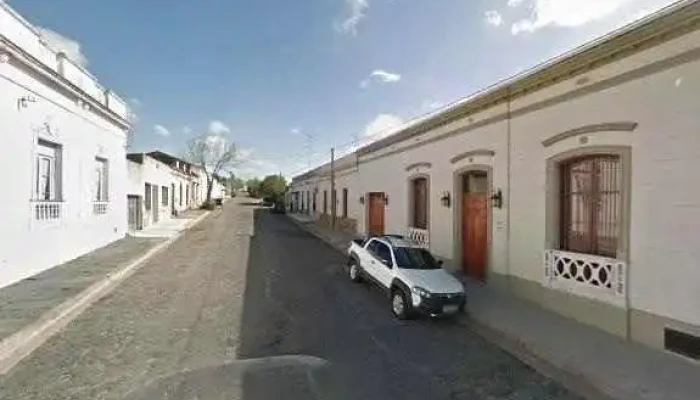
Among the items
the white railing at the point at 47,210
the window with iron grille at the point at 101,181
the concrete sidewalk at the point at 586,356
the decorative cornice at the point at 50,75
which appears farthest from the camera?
the window with iron grille at the point at 101,181

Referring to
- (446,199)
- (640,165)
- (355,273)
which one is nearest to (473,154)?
(446,199)

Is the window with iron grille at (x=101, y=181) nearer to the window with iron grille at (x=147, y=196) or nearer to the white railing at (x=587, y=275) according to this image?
the window with iron grille at (x=147, y=196)

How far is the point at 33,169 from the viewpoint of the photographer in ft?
36.1

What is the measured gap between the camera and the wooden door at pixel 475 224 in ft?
38.6

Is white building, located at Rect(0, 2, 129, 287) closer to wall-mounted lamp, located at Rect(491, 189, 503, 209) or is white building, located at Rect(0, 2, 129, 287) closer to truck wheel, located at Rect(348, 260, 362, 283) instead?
truck wheel, located at Rect(348, 260, 362, 283)

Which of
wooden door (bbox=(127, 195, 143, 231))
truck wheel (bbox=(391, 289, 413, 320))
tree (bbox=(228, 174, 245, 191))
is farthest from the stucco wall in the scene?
tree (bbox=(228, 174, 245, 191))

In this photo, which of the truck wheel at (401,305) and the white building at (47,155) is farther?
the white building at (47,155)

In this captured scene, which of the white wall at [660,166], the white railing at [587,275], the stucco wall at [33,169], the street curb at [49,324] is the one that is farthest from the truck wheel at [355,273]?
the stucco wall at [33,169]

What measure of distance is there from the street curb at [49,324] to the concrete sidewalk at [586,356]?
7258 mm

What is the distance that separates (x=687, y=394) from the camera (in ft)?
17.0

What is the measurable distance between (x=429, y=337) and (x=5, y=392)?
5.93 metres

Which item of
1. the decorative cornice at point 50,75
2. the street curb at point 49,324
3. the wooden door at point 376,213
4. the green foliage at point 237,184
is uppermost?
the green foliage at point 237,184

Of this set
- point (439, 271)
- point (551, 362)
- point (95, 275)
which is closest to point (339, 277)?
point (439, 271)

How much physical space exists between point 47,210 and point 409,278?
9.97m
